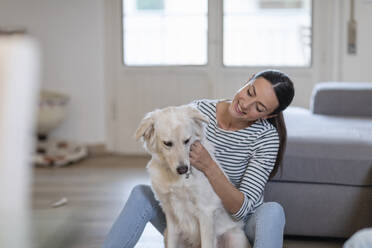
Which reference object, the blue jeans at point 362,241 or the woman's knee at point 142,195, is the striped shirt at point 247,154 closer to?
the woman's knee at point 142,195

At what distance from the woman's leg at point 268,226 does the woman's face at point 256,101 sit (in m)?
0.32

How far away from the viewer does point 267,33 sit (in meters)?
4.87

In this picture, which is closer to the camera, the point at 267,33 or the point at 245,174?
the point at 245,174

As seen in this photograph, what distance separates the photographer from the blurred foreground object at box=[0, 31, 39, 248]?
654mm

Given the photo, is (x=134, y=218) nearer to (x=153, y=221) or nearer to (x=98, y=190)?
(x=153, y=221)

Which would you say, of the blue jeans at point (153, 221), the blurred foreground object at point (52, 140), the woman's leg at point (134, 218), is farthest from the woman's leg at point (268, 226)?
the blurred foreground object at point (52, 140)

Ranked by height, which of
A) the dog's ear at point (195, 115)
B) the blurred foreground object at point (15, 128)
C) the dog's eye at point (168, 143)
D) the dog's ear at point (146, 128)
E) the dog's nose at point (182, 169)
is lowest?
the dog's nose at point (182, 169)

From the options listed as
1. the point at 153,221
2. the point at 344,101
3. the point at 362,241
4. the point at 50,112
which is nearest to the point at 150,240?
the point at 153,221

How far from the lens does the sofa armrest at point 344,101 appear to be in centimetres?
364

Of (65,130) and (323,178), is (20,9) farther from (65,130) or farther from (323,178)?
(323,178)

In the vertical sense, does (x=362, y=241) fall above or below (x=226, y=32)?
below

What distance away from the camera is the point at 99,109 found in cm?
517

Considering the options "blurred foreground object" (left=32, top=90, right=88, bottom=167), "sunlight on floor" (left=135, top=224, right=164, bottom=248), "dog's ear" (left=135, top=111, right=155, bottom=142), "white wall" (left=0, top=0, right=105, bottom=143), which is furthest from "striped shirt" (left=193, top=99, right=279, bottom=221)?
"white wall" (left=0, top=0, right=105, bottom=143)

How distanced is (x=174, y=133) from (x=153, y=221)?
488 mm
